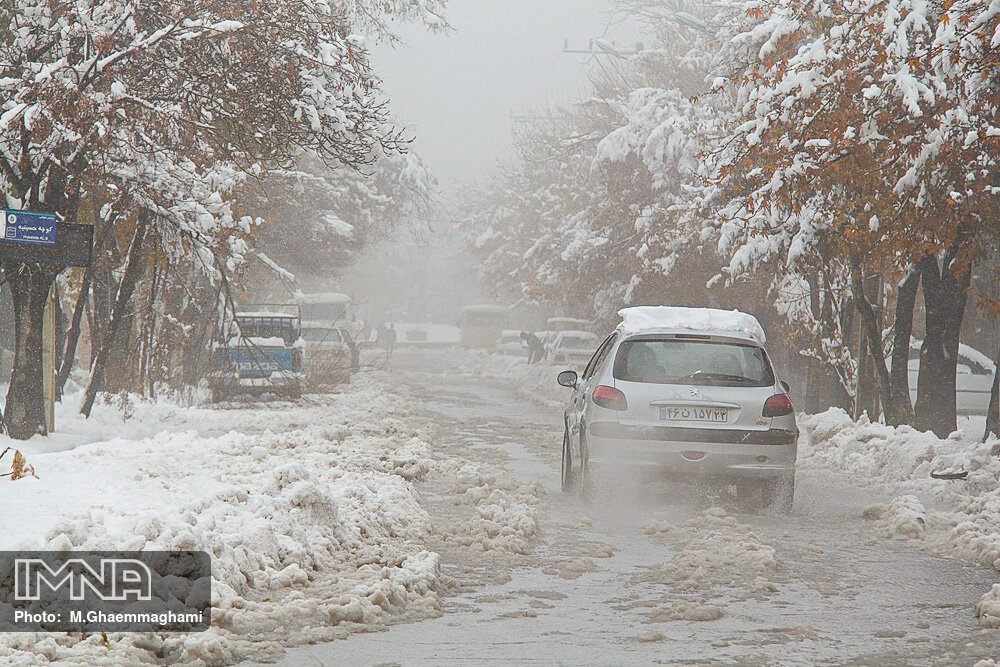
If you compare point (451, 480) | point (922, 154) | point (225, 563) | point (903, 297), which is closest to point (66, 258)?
point (451, 480)

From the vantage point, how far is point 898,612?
21.2 ft

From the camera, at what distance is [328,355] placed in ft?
92.2

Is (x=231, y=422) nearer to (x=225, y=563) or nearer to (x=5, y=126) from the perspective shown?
(x=5, y=126)

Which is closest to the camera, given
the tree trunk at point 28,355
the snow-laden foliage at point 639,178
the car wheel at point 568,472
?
the car wheel at point 568,472

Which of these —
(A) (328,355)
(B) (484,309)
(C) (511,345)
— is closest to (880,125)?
(A) (328,355)

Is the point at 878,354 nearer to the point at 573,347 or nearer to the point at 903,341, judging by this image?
the point at 903,341

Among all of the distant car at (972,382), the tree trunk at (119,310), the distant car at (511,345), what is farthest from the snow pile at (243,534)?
the distant car at (511,345)

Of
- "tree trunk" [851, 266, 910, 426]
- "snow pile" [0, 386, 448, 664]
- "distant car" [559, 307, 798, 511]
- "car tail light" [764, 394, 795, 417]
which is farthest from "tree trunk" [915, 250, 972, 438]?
"snow pile" [0, 386, 448, 664]

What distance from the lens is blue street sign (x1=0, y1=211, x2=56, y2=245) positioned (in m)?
11.5

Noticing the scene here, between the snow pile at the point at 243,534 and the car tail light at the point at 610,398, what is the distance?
1.28 meters

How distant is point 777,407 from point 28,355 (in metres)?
8.34

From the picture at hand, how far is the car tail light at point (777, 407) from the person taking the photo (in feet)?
32.6

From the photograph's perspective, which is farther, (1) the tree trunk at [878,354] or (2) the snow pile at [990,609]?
(1) the tree trunk at [878,354]

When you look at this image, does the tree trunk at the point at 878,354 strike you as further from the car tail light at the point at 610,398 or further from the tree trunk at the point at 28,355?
the tree trunk at the point at 28,355
